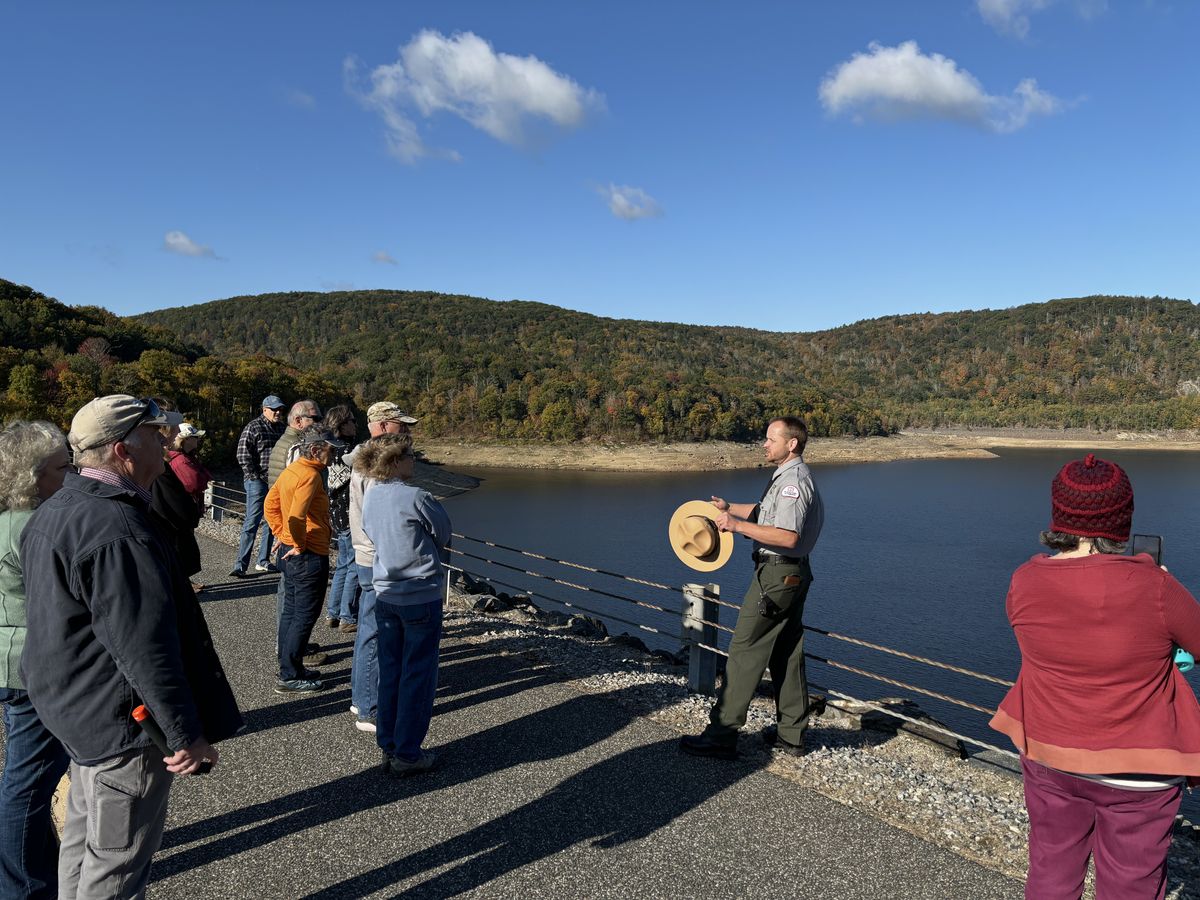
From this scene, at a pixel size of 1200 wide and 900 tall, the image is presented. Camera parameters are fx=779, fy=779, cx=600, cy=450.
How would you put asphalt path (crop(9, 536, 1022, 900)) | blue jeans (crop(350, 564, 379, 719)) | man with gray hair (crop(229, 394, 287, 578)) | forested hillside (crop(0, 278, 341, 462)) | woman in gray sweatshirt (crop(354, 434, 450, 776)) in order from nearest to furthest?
asphalt path (crop(9, 536, 1022, 900)), woman in gray sweatshirt (crop(354, 434, 450, 776)), blue jeans (crop(350, 564, 379, 719)), man with gray hair (crop(229, 394, 287, 578)), forested hillside (crop(0, 278, 341, 462))

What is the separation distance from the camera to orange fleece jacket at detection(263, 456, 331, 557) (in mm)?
5195

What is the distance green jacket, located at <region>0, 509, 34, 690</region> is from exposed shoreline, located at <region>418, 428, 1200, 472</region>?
7166 centimetres

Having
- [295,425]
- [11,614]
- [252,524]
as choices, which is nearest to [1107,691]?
[11,614]

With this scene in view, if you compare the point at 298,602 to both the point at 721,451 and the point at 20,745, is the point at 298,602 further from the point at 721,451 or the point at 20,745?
the point at 721,451

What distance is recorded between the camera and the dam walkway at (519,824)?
10.7ft

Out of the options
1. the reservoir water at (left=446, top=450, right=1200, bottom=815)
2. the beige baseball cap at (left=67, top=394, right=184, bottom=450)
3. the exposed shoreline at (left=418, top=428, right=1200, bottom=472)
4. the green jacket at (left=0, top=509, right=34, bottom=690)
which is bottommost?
the reservoir water at (left=446, top=450, right=1200, bottom=815)

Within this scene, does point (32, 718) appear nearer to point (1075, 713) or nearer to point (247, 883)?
point (247, 883)

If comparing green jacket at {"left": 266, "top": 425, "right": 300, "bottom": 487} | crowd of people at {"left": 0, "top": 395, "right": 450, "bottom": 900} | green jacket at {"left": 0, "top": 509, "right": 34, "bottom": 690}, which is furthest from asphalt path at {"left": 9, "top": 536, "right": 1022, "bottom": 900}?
green jacket at {"left": 266, "top": 425, "right": 300, "bottom": 487}

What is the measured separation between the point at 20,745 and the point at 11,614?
449 millimetres

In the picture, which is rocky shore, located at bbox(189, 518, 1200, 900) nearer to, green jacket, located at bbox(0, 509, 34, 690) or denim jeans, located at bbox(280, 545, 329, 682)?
denim jeans, located at bbox(280, 545, 329, 682)

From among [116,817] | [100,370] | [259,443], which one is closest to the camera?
[116,817]

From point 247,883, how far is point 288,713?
1869 millimetres

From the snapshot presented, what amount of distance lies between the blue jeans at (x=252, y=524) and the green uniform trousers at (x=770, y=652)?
6.09 m

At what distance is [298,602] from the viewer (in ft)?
17.1
